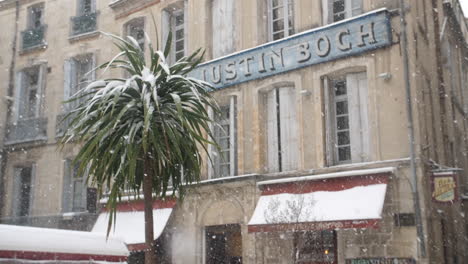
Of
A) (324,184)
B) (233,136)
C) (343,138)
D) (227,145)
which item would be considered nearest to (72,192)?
(227,145)

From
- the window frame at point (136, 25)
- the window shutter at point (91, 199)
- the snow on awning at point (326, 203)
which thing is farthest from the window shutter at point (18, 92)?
the snow on awning at point (326, 203)

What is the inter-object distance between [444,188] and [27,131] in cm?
1608

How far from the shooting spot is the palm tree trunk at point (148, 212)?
30.5ft

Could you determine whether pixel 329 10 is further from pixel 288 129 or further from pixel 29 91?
pixel 29 91

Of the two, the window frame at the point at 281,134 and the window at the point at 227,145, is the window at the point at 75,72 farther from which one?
the window frame at the point at 281,134

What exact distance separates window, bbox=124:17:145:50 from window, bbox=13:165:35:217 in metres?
6.44

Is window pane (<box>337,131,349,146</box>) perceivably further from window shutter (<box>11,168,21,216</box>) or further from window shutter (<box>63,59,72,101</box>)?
window shutter (<box>11,168,21,216</box>)

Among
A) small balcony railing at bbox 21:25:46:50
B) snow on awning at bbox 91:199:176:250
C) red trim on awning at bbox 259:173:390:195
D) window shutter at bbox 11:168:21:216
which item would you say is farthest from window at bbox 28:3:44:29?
red trim on awning at bbox 259:173:390:195

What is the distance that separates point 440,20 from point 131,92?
40.3ft

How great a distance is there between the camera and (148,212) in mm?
9688

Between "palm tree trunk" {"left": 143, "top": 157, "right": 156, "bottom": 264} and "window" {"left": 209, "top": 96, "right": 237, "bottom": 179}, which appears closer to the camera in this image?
"palm tree trunk" {"left": 143, "top": 157, "right": 156, "bottom": 264}

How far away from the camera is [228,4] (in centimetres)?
1877

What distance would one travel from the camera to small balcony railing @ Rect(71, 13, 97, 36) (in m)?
22.7

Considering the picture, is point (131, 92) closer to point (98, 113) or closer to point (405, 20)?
point (98, 113)
